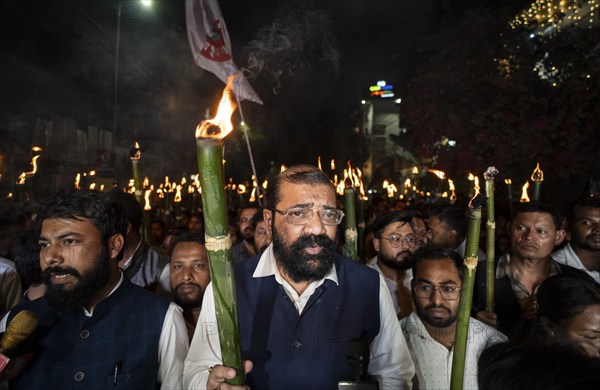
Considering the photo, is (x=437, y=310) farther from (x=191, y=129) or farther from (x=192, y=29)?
(x=191, y=129)

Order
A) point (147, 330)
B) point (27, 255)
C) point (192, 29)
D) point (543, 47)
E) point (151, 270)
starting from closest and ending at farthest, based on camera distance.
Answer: point (147, 330), point (27, 255), point (151, 270), point (192, 29), point (543, 47)

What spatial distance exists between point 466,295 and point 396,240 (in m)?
2.53

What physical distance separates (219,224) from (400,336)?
60.1 inches

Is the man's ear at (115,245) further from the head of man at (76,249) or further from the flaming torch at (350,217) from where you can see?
the flaming torch at (350,217)

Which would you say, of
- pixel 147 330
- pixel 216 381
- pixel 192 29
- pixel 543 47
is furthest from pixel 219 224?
pixel 543 47

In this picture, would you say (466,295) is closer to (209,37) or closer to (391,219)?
(391,219)

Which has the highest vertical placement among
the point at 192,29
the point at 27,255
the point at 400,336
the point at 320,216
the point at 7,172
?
the point at 192,29

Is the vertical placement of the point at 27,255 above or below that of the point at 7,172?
below

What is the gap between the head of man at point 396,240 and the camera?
4.32 metres

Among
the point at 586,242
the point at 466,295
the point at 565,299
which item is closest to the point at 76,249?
the point at 466,295

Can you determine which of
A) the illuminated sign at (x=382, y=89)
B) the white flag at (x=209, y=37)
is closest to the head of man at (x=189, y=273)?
the white flag at (x=209, y=37)

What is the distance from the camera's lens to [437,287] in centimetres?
296

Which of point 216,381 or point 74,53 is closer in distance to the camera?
point 216,381

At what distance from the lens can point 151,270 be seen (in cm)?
446
